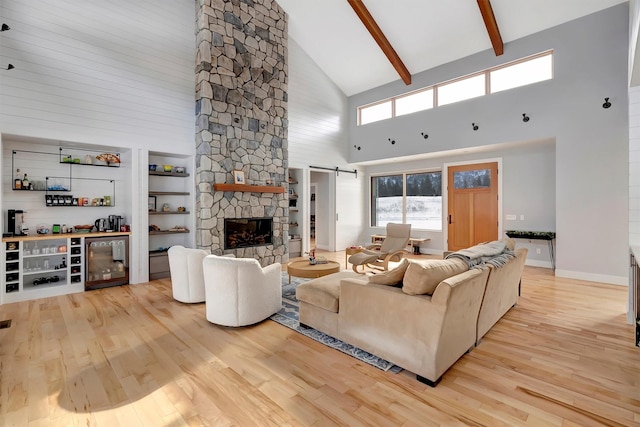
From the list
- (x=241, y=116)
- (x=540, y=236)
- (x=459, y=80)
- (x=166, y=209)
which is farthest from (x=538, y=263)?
(x=166, y=209)

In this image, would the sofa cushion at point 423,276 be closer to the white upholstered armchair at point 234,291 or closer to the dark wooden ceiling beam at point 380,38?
the white upholstered armchair at point 234,291

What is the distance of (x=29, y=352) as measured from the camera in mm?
2822

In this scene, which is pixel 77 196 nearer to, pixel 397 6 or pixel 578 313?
pixel 397 6

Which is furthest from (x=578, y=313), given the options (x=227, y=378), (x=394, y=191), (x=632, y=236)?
(x=394, y=191)

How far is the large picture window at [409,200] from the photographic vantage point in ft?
27.5

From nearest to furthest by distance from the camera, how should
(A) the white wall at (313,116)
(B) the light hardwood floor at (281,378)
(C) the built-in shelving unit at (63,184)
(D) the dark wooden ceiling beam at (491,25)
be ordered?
1. (B) the light hardwood floor at (281,378)
2. (C) the built-in shelving unit at (63,184)
3. (D) the dark wooden ceiling beam at (491,25)
4. (A) the white wall at (313,116)

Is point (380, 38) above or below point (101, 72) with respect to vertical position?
above

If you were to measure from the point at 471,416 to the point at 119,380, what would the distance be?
252 centimetres

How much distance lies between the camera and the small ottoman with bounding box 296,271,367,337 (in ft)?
9.77

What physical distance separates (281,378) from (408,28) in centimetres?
713

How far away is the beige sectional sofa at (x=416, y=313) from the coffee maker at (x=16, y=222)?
4479 mm

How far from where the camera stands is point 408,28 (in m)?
6.69

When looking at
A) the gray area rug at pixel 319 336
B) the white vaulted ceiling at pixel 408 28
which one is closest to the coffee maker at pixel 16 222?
the gray area rug at pixel 319 336

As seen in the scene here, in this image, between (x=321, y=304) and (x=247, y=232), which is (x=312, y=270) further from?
(x=247, y=232)
